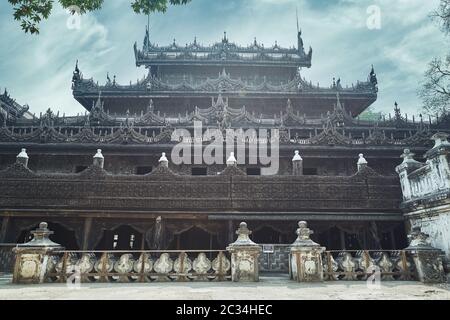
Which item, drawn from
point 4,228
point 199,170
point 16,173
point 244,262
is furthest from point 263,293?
point 16,173

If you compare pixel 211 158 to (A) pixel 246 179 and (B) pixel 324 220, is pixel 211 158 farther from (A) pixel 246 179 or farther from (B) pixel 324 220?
(B) pixel 324 220

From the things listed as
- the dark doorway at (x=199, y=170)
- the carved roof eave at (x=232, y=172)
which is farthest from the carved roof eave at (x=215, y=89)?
the carved roof eave at (x=232, y=172)

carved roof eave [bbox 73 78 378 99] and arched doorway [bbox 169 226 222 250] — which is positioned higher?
carved roof eave [bbox 73 78 378 99]

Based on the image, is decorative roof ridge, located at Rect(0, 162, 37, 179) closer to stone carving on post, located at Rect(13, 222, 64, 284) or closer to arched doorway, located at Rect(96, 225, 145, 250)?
arched doorway, located at Rect(96, 225, 145, 250)

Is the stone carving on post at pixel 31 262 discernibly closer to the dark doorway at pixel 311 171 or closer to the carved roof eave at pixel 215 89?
the dark doorway at pixel 311 171

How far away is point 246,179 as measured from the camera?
10938 millimetres

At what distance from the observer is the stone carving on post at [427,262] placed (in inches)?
272

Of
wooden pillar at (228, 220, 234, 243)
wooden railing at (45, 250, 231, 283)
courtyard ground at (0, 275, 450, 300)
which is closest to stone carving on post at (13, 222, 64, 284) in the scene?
wooden railing at (45, 250, 231, 283)

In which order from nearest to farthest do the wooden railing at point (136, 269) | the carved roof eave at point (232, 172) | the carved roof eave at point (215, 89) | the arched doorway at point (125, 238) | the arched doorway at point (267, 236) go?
the wooden railing at point (136, 269) → the carved roof eave at point (232, 172) → the arched doorway at point (267, 236) → the arched doorway at point (125, 238) → the carved roof eave at point (215, 89)

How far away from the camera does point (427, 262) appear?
707 cm

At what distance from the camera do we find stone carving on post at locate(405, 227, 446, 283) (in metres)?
6.91

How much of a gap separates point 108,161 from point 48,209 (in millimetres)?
4181

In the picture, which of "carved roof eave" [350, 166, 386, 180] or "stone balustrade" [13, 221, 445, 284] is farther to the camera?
"carved roof eave" [350, 166, 386, 180]

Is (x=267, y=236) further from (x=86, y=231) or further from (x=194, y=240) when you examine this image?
(x=86, y=231)
